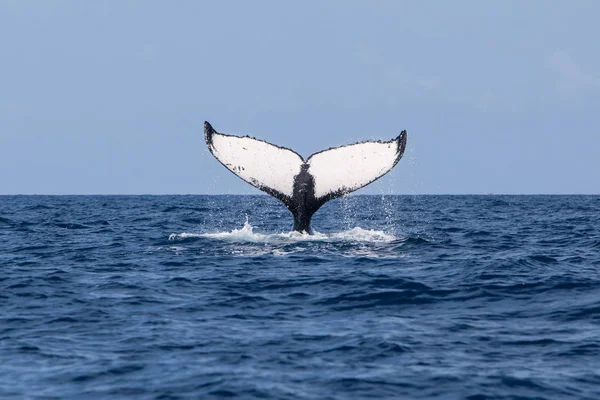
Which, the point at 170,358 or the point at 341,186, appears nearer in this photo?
the point at 170,358

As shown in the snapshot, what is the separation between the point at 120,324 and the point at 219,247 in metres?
6.88

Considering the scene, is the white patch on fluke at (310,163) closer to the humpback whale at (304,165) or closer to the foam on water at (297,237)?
the humpback whale at (304,165)

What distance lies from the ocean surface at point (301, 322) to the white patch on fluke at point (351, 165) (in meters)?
1.20

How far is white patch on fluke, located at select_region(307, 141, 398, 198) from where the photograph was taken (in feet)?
42.5

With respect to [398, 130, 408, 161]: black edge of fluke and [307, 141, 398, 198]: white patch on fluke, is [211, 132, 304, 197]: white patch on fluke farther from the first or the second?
[398, 130, 408, 161]: black edge of fluke

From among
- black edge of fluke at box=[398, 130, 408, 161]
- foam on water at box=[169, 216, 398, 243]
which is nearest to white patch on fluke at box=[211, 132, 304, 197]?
black edge of fluke at box=[398, 130, 408, 161]

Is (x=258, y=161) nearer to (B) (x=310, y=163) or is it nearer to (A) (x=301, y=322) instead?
(B) (x=310, y=163)

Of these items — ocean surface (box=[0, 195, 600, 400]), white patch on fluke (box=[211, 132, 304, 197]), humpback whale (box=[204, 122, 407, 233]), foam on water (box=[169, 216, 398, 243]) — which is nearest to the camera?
ocean surface (box=[0, 195, 600, 400])

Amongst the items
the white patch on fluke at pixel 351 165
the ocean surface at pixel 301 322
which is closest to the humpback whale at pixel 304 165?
the white patch on fluke at pixel 351 165

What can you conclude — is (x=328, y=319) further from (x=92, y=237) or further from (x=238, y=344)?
(x=92, y=237)

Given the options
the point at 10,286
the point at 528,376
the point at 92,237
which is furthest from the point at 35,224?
the point at 528,376

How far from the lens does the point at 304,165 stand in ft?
44.7

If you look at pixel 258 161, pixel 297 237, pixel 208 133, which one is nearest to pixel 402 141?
pixel 258 161

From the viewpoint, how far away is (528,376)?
7.18 metres
